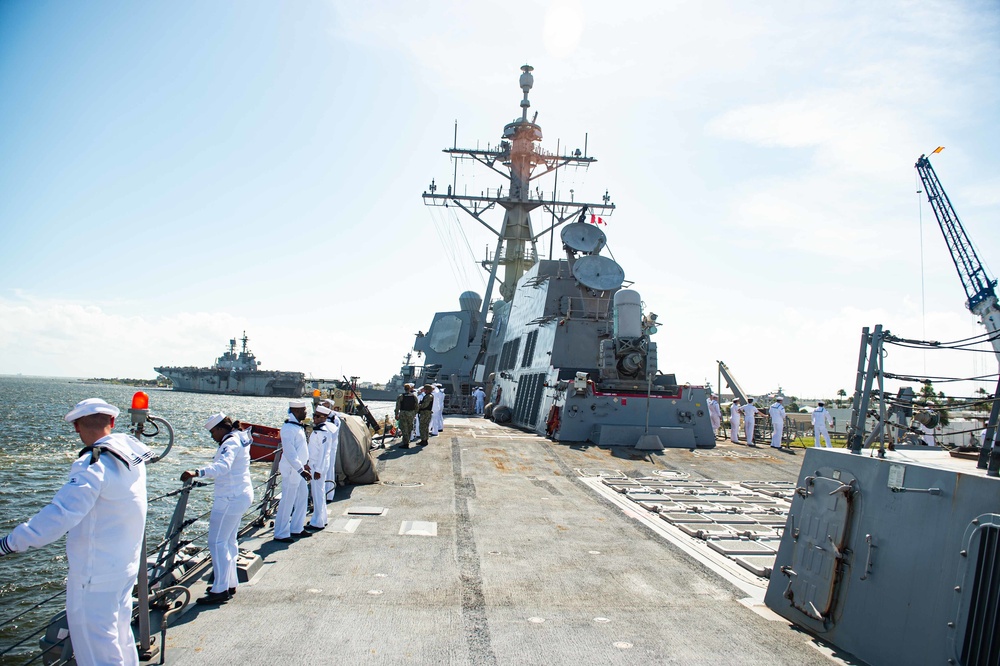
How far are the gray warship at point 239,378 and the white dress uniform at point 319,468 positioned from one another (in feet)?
275

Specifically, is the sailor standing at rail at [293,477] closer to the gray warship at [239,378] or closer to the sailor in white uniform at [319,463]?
the sailor in white uniform at [319,463]

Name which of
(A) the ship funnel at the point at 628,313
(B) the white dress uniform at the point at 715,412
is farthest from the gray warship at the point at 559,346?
(B) the white dress uniform at the point at 715,412

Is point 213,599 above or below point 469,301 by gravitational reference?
below

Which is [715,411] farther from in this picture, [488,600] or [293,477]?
[488,600]

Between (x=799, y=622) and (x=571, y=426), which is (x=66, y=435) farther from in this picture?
(x=799, y=622)

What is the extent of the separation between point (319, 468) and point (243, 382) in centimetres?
9131

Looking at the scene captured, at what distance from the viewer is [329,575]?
5461 mm

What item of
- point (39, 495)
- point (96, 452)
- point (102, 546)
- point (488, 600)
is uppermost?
point (96, 452)

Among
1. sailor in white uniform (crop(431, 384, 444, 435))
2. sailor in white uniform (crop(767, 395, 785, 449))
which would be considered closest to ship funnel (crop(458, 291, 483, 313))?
sailor in white uniform (crop(431, 384, 444, 435))

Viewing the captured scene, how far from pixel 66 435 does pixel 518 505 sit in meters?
28.5

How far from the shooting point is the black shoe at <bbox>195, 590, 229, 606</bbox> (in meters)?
4.66

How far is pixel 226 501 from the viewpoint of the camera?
491cm

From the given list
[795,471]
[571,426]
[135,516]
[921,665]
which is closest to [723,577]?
→ [921,665]

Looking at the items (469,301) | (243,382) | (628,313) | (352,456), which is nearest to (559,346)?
(628,313)
